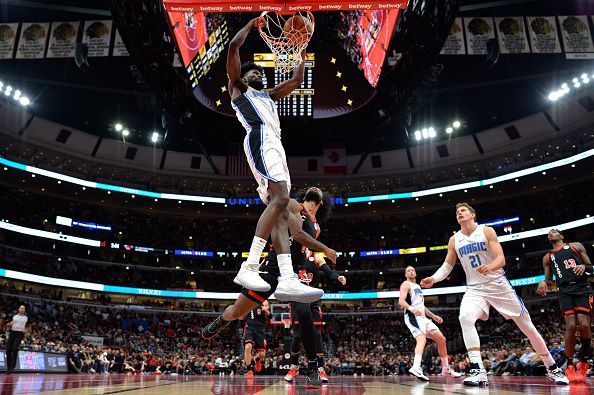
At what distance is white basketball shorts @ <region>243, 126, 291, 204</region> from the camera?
410 cm

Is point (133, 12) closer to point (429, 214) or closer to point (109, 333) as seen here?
point (109, 333)

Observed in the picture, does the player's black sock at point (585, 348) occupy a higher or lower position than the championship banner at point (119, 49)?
lower

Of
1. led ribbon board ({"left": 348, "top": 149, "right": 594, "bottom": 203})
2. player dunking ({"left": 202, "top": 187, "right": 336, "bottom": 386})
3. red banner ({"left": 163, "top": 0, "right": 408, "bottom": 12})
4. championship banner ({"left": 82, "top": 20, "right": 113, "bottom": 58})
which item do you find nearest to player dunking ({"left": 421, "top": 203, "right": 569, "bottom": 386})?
player dunking ({"left": 202, "top": 187, "right": 336, "bottom": 386})

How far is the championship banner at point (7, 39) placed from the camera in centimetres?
1653

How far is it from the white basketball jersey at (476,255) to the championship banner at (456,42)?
13.3 m

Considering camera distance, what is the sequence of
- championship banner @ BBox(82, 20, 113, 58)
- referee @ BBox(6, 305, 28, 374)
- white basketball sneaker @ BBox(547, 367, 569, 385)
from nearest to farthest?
white basketball sneaker @ BBox(547, 367, 569, 385) → referee @ BBox(6, 305, 28, 374) → championship banner @ BBox(82, 20, 113, 58)

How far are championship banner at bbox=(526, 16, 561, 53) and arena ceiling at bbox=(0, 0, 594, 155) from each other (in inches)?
86.9

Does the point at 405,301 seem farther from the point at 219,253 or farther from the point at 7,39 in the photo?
the point at 219,253

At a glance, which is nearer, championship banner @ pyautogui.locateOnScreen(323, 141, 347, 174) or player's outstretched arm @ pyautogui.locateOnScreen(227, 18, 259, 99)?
player's outstretched arm @ pyautogui.locateOnScreen(227, 18, 259, 99)

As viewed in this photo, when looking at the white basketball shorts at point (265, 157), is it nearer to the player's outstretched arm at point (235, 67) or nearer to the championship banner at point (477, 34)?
the player's outstretched arm at point (235, 67)

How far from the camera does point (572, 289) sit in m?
7.25

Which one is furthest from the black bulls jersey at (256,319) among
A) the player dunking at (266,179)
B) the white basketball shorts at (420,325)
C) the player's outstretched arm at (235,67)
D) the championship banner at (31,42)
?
the championship banner at (31,42)

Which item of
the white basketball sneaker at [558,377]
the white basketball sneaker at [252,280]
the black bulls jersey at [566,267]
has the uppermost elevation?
the black bulls jersey at [566,267]

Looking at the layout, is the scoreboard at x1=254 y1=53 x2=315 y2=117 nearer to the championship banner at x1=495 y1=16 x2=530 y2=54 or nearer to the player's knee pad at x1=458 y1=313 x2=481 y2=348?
the championship banner at x1=495 y1=16 x2=530 y2=54
